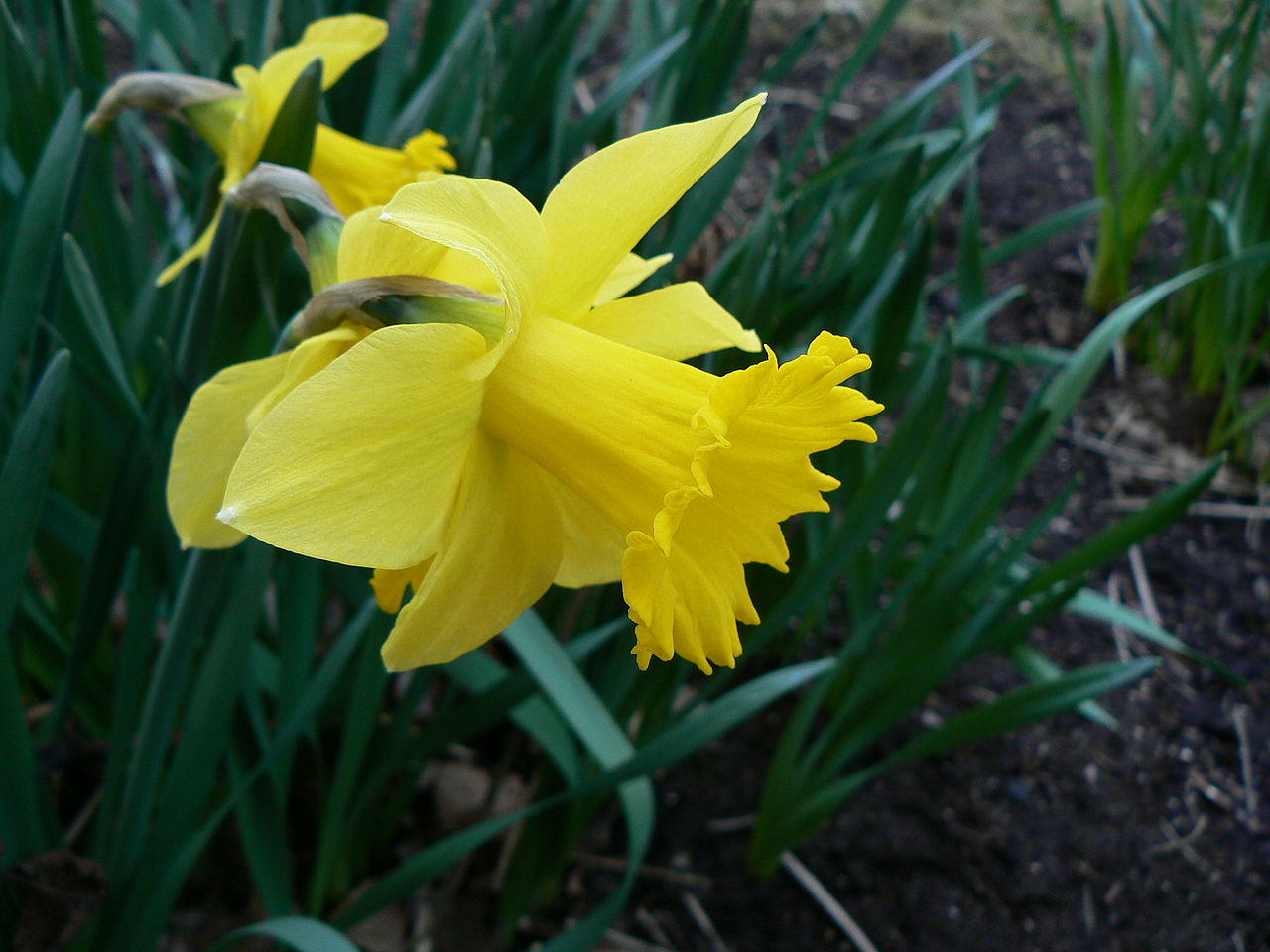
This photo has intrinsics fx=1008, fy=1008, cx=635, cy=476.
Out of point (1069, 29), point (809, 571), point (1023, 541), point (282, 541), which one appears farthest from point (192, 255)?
point (1069, 29)

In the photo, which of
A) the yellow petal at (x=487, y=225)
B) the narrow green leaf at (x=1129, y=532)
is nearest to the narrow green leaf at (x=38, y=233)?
the yellow petal at (x=487, y=225)

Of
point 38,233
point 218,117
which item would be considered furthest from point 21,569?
point 218,117

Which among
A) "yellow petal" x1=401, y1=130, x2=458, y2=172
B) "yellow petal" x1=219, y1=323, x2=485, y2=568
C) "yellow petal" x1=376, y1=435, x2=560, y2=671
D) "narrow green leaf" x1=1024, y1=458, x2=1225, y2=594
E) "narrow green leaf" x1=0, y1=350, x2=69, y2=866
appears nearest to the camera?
"yellow petal" x1=219, y1=323, x2=485, y2=568

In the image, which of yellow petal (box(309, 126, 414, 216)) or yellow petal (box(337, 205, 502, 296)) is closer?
yellow petal (box(337, 205, 502, 296))

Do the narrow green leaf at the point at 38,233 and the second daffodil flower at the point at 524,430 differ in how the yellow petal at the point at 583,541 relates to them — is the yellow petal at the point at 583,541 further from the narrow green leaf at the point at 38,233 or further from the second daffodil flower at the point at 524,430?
the narrow green leaf at the point at 38,233

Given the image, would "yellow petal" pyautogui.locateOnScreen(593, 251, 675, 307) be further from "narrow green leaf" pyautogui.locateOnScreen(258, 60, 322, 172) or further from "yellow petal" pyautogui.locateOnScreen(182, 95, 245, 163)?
"yellow petal" pyautogui.locateOnScreen(182, 95, 245, 163)

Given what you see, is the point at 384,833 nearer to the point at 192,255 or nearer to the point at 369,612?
the point at 369,612

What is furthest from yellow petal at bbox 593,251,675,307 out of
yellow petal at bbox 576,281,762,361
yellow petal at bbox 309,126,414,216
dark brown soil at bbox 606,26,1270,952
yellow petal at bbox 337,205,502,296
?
dark brown soil at bbox 606,26,1270,952

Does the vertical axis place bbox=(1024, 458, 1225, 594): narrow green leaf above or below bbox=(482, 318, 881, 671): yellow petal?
below
